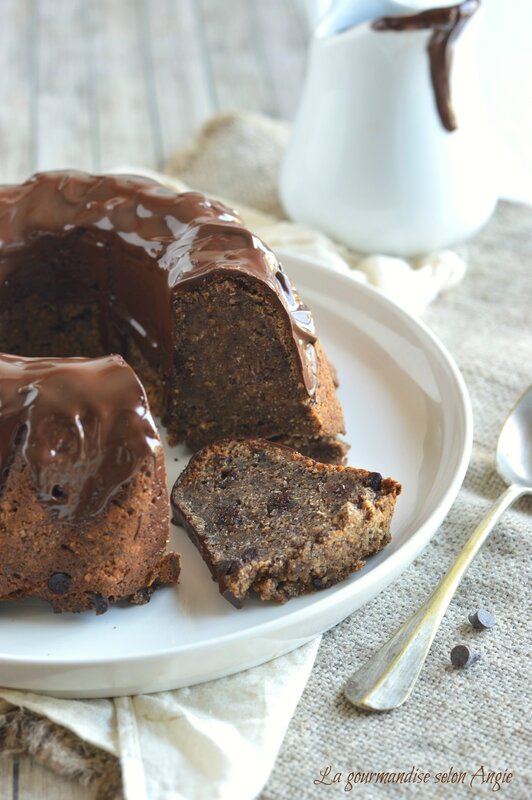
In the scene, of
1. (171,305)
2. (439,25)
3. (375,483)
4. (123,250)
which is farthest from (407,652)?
(439,25)

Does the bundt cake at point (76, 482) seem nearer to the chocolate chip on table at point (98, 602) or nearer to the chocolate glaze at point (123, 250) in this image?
the chocolate chip on table at point (98, 602)

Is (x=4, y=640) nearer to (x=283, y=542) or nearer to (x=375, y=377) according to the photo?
(x=283, y=542)

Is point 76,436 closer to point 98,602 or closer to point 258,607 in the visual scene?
point 98,602

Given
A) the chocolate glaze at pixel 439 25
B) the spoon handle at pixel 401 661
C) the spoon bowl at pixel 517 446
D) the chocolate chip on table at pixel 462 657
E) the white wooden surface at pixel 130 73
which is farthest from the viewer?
the white wooden surface at pixel 130 73

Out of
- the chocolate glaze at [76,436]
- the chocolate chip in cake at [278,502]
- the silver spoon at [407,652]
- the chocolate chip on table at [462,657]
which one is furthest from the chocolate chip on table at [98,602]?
the chocolate chip on table at [462,657]

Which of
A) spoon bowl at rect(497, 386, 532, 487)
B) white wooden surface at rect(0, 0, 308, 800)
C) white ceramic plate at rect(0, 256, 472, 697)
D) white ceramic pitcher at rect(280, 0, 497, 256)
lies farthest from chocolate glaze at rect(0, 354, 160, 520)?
white wooden surface at rect(0, 0, 308, 800)

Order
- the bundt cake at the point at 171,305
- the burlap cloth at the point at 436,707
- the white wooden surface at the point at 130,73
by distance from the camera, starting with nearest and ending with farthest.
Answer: the burlap cloth at the point at 436,707
the bundt cake at the point at 171,305
the white wooden surface at the point at 130,73
